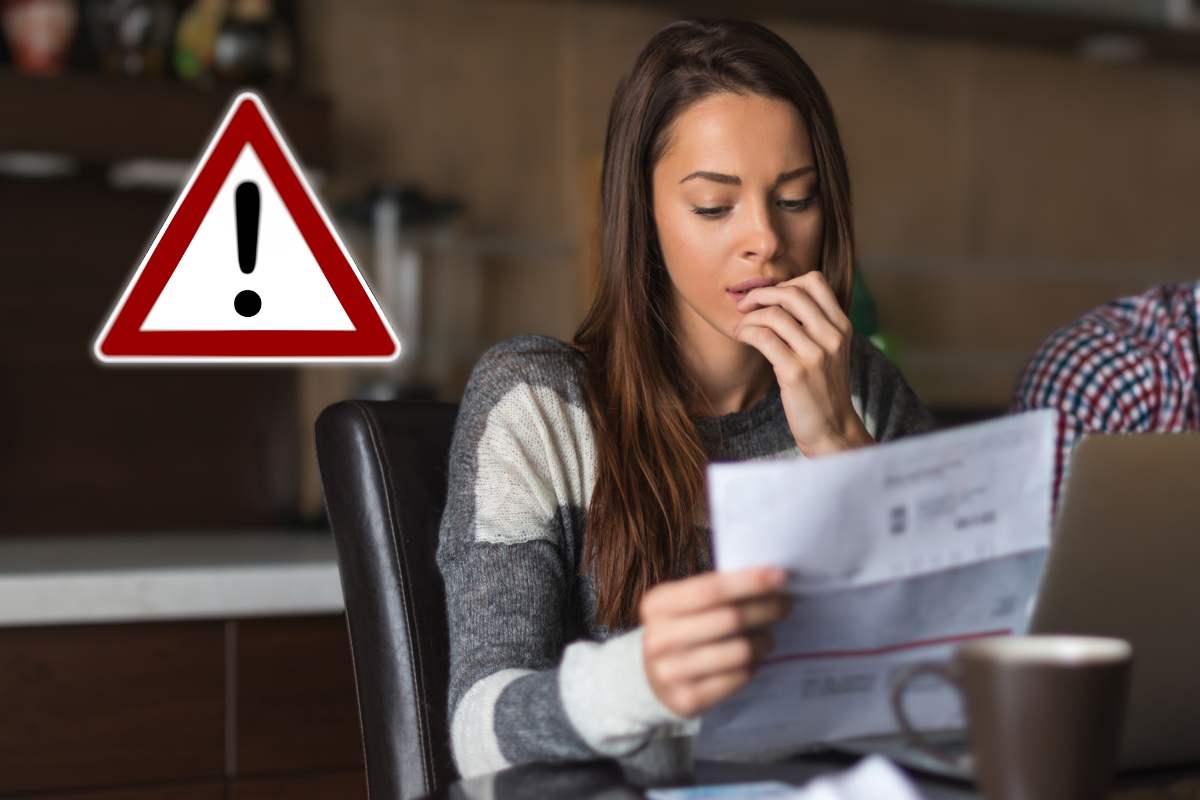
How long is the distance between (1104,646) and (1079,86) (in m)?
2.92

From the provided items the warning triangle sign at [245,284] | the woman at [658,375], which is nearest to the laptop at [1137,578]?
the woman at [658,375]

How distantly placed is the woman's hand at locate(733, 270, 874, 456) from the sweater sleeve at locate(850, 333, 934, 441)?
0.23 metres

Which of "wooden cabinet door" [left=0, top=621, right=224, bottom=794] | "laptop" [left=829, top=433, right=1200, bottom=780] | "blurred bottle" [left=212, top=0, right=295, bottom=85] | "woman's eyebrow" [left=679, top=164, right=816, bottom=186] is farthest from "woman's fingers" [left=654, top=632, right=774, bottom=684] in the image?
"blurred bottle" [left=212, top=0, right=295, bottom=85]

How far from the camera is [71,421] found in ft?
7.97

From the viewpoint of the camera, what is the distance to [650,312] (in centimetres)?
126

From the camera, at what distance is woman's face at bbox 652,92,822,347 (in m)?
1.14

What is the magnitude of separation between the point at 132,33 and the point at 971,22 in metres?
1.68

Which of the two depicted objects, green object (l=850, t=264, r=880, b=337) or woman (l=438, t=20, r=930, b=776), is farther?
green object (l=850, t=264, r=880, b=337)

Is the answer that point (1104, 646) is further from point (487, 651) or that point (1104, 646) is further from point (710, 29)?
point (710, 29)

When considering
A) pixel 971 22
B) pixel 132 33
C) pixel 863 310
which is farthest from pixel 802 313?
pixel 971 22

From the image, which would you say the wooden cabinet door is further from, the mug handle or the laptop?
the mug handle

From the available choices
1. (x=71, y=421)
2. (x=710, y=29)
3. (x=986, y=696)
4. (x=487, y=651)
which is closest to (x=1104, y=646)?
(x=986, y=696)

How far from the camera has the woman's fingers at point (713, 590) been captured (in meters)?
0.65

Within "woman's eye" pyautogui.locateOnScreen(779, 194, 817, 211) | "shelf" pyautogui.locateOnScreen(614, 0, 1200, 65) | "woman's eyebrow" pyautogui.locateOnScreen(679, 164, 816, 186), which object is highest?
"shelf" pyautogui.locateOnScreen(614, 0, 1200, 65)
